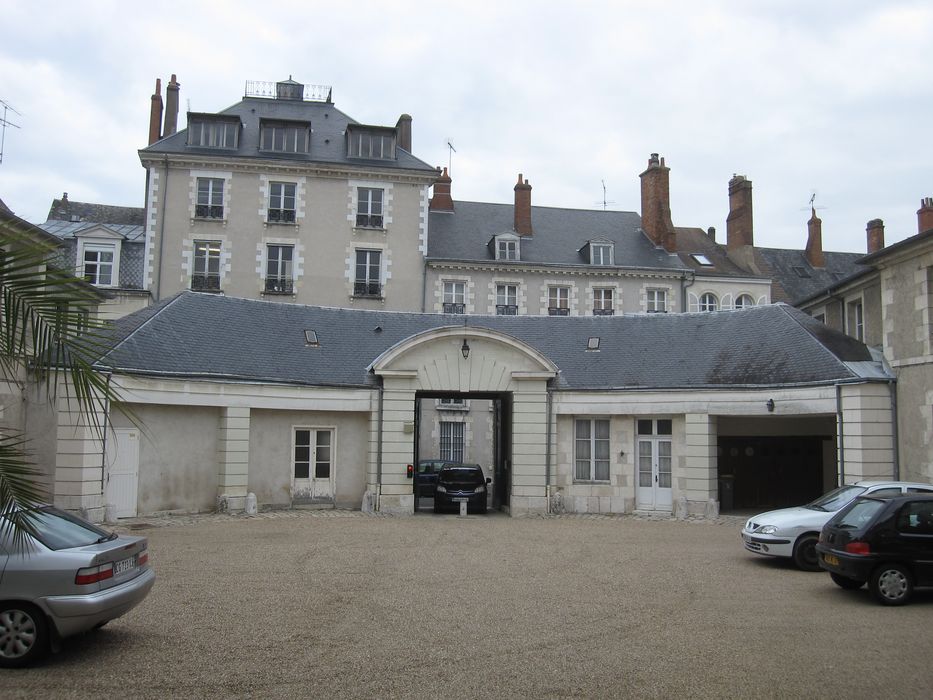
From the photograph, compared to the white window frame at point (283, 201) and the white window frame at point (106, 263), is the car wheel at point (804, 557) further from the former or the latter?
the white window frame at point (106, 263)

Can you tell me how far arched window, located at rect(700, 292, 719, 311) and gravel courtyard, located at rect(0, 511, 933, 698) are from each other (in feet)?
73.7

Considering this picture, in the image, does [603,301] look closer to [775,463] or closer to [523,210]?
[523,210]

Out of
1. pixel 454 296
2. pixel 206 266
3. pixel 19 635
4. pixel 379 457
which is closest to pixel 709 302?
pixel 454 296

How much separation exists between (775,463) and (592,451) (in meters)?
5.15

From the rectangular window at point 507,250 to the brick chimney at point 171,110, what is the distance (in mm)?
14023

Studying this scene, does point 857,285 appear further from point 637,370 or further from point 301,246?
point 301,246

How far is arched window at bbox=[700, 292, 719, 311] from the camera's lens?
35.3 metres

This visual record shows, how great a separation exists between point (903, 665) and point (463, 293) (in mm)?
26494


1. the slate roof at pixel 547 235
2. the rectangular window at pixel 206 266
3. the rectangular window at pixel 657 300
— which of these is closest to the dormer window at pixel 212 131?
the rectangular window at pixel 206 266

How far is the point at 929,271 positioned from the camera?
1688 cm

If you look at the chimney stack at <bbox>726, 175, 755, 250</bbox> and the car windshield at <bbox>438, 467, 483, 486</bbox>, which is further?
the chimney stack at <bbox>726, 175, 755, 250</bbox>

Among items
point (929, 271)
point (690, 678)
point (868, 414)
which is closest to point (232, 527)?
point (690, 678)

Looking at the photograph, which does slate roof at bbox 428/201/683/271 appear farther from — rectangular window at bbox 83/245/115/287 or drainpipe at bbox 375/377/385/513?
drainpipe at bbox 375/377/385/513

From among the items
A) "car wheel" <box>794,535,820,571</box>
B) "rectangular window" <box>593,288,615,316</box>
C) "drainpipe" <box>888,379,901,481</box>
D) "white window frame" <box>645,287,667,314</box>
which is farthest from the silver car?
"white window frame" <box>645,287,667,314</box>
